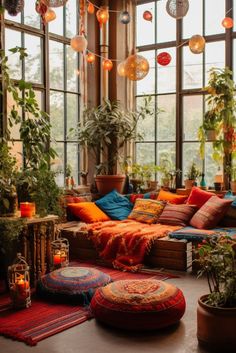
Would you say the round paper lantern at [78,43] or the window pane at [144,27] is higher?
the window pane at [144,27]

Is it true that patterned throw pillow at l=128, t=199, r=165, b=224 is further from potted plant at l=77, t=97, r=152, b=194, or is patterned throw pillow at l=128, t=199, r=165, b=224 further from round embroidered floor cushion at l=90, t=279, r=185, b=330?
round embroidered floor cushion at l=90, t=279, r=185, b=330

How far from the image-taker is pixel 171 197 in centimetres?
720

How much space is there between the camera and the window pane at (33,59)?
710 centimetres

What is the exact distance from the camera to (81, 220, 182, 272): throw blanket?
19.6 feet

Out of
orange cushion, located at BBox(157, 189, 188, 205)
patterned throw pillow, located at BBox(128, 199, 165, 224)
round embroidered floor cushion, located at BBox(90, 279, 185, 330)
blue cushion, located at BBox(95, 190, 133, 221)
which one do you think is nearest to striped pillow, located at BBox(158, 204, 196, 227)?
patterned throw pillow, located at BBox(128, 199, 165, 224)

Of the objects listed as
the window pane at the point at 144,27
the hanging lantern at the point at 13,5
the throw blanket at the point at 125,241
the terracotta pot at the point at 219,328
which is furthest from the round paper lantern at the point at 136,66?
the terracotta pot at the point at 219,328

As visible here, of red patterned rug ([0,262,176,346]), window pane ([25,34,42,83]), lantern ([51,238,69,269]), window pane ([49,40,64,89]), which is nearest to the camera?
red patterned rug ([0,262,176,346])

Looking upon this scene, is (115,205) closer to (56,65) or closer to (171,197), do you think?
(171,197)

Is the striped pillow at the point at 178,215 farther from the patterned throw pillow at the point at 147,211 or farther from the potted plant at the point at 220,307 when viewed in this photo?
the potted plant at the point at 220,307

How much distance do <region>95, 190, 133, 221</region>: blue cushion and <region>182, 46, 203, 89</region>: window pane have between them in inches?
83.6

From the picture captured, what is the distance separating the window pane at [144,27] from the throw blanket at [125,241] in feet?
11.4

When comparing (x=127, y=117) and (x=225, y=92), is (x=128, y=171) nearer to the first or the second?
(x=127, y=117)

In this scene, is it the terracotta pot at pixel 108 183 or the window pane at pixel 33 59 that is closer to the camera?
the window pane at pixel 33 59

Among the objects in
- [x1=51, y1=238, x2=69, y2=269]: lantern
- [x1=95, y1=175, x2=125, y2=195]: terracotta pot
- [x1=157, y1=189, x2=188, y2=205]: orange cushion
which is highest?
[x1=95, y1=175, x2=125, y2=195]: terracotta pot
